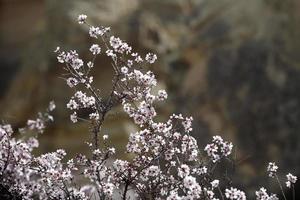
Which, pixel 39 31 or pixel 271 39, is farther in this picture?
pixel 39 31

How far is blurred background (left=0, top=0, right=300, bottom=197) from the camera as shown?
340cm

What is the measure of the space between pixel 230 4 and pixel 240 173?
4.25ft

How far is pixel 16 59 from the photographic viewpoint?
504 centimetres

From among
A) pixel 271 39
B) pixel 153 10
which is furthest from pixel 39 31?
pixel 271 39

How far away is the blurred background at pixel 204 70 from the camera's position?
3.40 m

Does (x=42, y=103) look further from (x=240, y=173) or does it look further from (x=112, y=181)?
(x=112, y=181)

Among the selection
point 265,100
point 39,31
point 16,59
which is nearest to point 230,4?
point 265,100

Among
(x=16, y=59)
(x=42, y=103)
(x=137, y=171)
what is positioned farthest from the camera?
(x=16, y=59)

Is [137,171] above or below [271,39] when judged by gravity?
below

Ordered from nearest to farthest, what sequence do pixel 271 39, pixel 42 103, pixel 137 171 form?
pixel 137 171, pixel 271 39, pixel 42 103

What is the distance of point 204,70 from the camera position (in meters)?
3.77

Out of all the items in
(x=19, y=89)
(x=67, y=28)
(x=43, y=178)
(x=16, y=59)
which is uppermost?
(x=16, y=59)

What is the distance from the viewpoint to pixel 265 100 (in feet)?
11.4

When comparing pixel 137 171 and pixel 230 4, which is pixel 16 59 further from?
pixel 137 171
